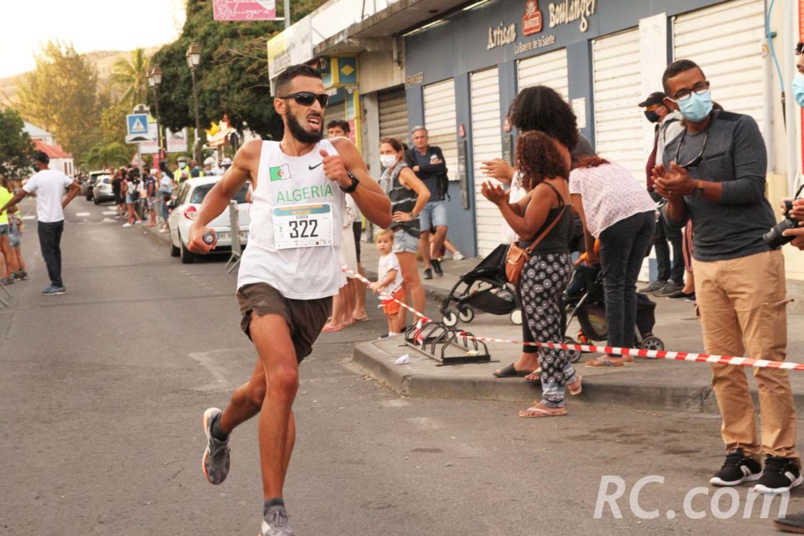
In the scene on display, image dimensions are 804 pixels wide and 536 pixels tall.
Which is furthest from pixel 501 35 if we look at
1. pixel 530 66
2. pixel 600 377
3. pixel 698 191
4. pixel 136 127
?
pixel 136 127

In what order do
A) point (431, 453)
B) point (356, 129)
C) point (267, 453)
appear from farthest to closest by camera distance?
point (356, 129), point (431, 453), point (267, 453)

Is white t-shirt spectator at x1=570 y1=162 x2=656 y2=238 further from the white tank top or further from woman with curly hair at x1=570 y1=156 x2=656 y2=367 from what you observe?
the white tank top

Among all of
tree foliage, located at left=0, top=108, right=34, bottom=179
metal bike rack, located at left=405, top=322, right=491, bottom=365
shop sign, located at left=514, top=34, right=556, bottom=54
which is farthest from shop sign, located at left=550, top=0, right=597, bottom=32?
tree foliage, located at left=0, top=108, right=34, bottom=179

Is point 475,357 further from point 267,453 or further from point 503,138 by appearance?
point 503,138

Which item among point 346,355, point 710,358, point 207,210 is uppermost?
point 207,210

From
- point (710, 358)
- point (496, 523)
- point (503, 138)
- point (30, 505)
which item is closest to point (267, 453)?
point (496, 523)

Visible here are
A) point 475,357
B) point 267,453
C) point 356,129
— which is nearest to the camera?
point 267,453

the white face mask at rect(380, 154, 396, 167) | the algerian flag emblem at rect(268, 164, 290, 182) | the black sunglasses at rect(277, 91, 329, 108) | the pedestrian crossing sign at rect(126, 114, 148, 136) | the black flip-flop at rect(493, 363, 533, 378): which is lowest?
the black flip-flop at rect(493, 363, 533, 378)

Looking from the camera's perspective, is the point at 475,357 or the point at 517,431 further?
the point at 475,357

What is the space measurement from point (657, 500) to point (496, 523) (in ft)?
2.59

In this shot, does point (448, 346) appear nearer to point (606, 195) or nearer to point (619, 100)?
point (606, 195)

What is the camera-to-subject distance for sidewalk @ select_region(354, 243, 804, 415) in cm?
746

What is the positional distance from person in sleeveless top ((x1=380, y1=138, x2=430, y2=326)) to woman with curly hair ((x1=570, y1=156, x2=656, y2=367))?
2.31 metres

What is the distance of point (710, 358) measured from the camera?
5590 mm
